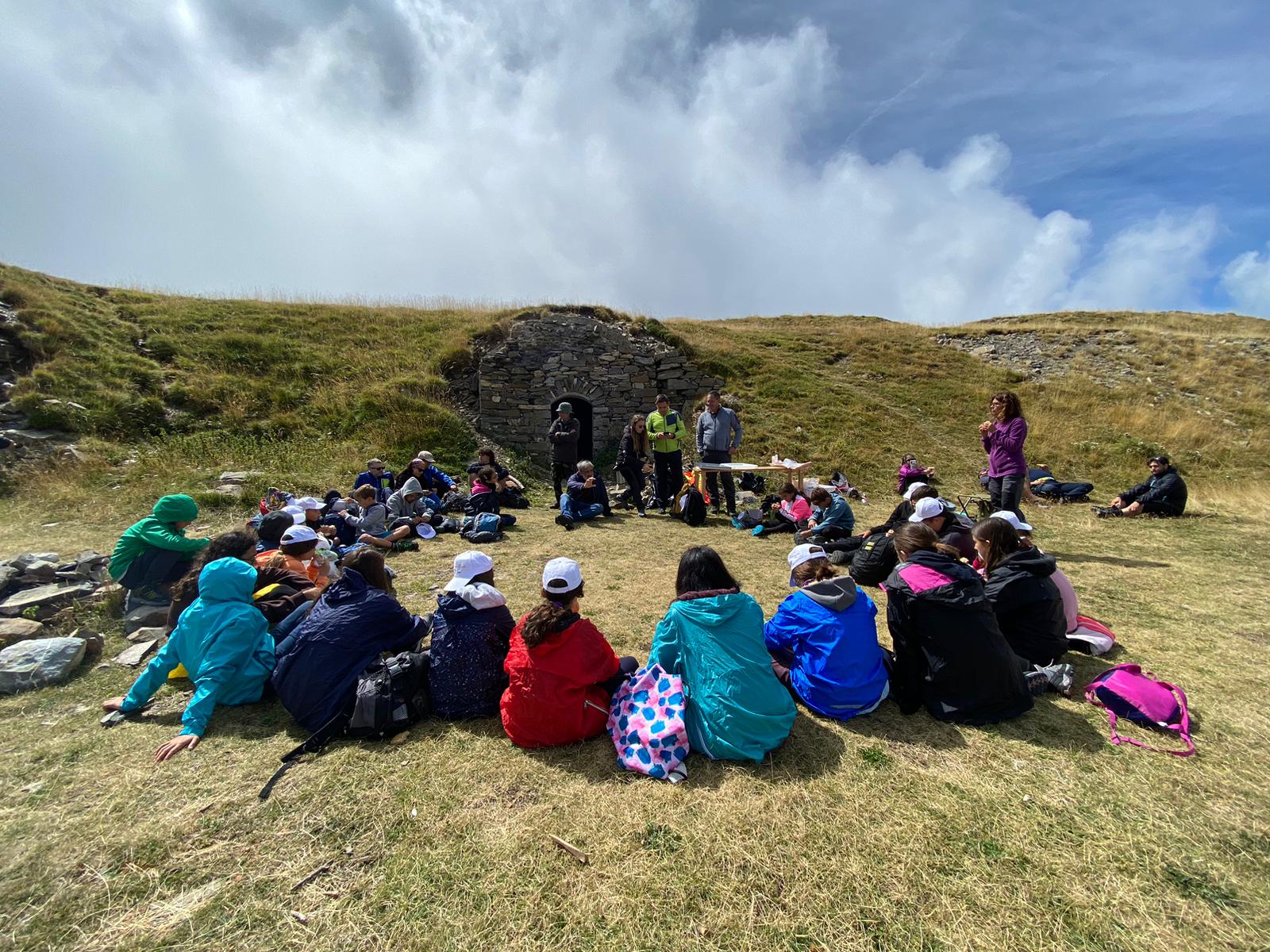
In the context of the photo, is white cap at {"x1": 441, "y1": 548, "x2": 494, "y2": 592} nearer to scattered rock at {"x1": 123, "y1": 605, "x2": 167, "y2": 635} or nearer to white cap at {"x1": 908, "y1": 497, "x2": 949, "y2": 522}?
scattered rock at {"x1": 123, "y1": 605, "x2": 167, "y2": 635}

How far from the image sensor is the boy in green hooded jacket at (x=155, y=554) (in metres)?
5.04

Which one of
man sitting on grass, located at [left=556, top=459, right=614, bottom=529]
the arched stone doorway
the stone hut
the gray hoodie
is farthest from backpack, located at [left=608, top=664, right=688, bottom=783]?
the arched stone doorway

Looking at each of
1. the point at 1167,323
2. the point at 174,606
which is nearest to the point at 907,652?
the point at 174,606

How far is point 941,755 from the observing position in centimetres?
314

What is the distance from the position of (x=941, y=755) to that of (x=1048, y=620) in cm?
152

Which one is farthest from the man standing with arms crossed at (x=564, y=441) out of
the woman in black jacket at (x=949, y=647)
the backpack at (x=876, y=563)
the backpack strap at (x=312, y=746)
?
the woman in black jacket at (x=949, y=647)

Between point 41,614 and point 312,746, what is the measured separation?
3979mm

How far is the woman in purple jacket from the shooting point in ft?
22.8

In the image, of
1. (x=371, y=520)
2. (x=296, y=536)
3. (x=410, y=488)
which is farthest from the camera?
(x=410, y=488)

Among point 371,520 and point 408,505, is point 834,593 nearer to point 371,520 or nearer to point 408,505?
point 371,520

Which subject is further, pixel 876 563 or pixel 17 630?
pixel 876 563

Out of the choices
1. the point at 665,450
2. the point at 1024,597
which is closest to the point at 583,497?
the point at 665,450

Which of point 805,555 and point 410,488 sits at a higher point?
point 805,555

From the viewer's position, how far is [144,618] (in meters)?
4.90
